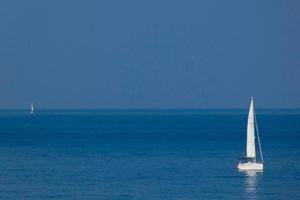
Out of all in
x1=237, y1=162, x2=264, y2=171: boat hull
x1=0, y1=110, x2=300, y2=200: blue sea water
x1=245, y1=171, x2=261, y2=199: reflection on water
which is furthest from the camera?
x1=237, y1=162, x2=264, y2=171: boat hull

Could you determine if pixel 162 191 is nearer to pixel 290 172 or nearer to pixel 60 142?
pixel 290 172

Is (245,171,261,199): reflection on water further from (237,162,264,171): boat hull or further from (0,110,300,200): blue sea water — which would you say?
(237,162,264,171): boat hull

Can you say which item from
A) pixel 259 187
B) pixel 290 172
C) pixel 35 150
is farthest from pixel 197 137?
pixel 259 187

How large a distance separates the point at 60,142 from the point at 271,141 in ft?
97.5

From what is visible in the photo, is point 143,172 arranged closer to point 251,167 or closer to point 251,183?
point 251,167

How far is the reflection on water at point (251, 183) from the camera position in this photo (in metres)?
73.4

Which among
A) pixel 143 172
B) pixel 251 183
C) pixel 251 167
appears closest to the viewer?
pixel 251 183

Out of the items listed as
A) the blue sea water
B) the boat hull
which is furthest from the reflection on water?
the boat hull

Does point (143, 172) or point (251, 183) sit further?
point (143, 172)

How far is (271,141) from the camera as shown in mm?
146000

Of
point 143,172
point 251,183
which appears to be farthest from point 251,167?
point 251,183

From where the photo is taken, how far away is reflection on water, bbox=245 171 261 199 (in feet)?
241

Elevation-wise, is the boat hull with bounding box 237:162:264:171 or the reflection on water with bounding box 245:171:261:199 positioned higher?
the boat hull with bounding box 237:162:264:171

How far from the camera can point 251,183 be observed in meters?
81.0
